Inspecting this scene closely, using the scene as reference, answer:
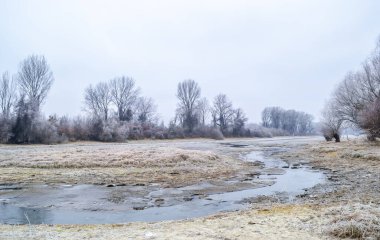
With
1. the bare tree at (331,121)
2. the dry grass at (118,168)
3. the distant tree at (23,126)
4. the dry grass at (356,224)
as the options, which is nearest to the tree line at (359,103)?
the bare tree at (331,121)

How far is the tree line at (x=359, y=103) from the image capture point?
39844 millimetres

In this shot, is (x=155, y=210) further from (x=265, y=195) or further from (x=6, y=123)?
(x=6, y=123)

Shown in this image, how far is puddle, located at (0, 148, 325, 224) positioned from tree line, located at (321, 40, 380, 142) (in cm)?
2457

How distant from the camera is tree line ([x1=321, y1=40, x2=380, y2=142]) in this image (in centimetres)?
3984

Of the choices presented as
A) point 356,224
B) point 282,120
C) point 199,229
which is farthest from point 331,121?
point 282,120

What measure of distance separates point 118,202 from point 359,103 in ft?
145

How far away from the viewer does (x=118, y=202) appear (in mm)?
14086

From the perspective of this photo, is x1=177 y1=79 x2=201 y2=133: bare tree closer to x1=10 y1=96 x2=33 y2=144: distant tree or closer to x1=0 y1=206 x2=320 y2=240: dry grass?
x1=10 y1=96 x2=33 y2=144: distant tree

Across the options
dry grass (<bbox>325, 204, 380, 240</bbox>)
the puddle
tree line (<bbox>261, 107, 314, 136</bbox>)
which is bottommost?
the puddle

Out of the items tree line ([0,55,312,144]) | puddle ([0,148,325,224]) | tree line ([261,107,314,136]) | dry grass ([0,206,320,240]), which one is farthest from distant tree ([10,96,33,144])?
tree line ([261,107,314,136])

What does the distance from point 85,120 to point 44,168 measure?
174 feet

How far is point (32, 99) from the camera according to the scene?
62.6 metres

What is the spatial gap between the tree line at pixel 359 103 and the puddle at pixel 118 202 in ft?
80.6

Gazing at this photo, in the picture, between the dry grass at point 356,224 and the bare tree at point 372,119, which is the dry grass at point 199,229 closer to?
the dry grass at point 356,224
